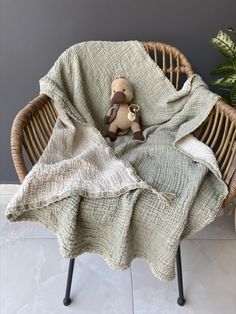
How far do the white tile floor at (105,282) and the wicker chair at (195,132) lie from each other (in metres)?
0.07

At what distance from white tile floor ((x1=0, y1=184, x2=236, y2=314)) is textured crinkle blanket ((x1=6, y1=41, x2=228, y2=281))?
31 centimetres

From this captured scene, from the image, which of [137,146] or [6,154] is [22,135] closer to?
[137,146]

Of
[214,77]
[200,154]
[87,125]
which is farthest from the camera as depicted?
[214,77]

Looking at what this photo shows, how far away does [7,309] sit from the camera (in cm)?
119

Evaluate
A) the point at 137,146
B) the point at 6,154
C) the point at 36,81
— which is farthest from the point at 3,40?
the point at 137,146

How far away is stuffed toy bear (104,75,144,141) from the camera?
1289 millimetres

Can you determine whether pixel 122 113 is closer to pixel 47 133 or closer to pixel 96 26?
pixel 47 133

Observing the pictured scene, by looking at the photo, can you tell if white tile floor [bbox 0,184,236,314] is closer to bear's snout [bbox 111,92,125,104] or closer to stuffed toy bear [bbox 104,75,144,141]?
stuffed toy bear [bbox 104,75,144,141]

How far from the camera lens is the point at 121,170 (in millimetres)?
1050

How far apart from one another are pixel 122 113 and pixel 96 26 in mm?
421

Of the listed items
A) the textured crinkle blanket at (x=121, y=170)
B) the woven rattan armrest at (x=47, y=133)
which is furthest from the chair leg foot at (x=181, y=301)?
the woven rattan armrest at (x=47, y=133)

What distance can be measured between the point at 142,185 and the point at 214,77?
32.3 inches

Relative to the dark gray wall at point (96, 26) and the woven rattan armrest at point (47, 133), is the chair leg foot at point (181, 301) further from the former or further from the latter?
the dark gray wall at point (96, 26)

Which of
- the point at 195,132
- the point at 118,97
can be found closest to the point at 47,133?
the point at 118,97
